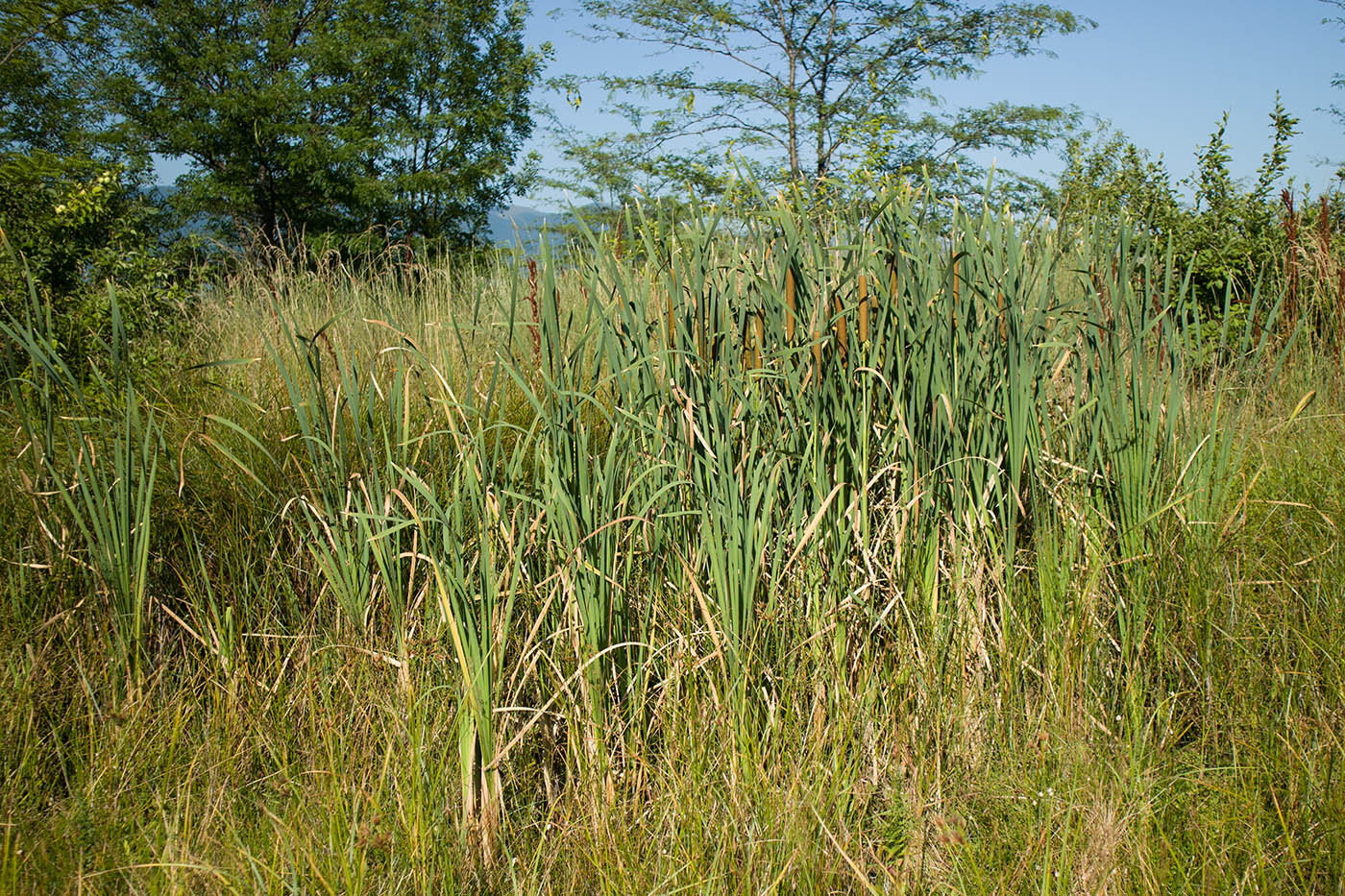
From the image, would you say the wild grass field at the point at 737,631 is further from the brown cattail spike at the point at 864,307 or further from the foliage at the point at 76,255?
the foliage at the point at 76,255

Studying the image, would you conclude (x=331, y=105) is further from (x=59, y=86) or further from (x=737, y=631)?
(x=737, y=631)

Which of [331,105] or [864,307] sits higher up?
[331,105]

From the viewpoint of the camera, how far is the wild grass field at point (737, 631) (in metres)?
1.37

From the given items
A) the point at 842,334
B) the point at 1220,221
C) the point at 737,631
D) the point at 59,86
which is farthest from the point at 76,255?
the point at 59,86

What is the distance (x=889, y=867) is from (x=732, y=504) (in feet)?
2.15

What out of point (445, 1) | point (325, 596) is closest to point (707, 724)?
point (325, 596)

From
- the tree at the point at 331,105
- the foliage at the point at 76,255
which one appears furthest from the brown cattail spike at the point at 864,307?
the tree at the point at 331,105

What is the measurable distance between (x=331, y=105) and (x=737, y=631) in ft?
42.8

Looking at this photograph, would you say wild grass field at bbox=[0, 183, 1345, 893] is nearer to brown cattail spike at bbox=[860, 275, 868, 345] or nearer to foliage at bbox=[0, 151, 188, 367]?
brown cattail spike at bbox=[860, 275, 868, 345]

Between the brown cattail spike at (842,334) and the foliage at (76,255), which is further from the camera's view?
the foliage at (76,255)

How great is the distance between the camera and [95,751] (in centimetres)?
158

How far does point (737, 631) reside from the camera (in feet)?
5.15

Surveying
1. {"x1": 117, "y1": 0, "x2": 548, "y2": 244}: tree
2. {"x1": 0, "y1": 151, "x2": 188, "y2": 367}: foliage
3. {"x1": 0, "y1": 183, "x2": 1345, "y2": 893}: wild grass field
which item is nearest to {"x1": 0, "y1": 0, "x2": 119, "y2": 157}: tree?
{"x1": 117, "y1": 0, "x2": 548, "y2": 244}: tree

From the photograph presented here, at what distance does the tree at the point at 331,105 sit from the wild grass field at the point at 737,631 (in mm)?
10887
